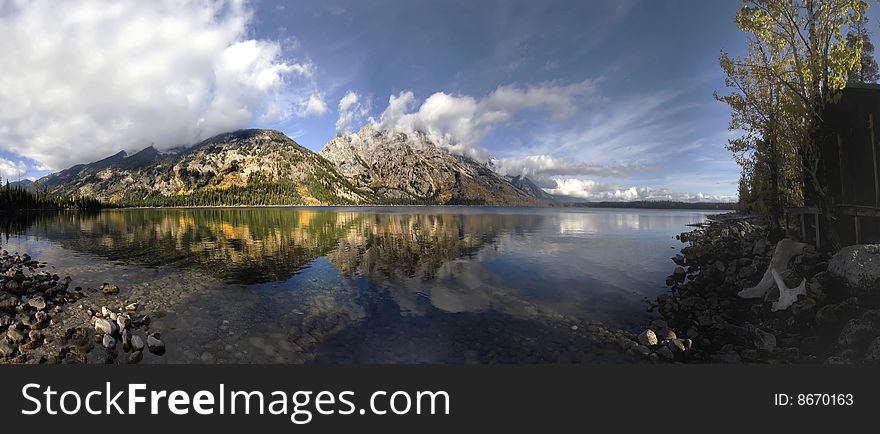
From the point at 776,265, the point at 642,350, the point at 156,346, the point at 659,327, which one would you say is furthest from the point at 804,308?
the point at 156,346

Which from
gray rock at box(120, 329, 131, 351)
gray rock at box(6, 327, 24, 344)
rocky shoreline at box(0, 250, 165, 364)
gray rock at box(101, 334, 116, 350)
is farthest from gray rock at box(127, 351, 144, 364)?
A: gray rock at box(6, 327, 24, 344)

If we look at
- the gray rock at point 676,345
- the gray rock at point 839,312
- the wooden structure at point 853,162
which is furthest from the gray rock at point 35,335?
the wooden structure at point 853,162

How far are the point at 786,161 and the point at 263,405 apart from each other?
159 ft

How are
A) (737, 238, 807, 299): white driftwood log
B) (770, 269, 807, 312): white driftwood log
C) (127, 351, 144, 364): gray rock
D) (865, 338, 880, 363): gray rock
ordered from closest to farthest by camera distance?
1. (865, 338, 880, 363): gray rock
2. (127, 351, 144, 364): gray rock
3. (770, 269, 807, 312): white driftwood log
4. (737, 238, 807, 299): white driftwood log

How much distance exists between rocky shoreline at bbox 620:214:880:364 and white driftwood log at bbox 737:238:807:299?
6 centimetres

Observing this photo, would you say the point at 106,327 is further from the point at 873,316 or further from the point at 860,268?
the point at 860,268

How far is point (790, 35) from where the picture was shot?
19328mm

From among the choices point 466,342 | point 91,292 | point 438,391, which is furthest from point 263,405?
point 91,292

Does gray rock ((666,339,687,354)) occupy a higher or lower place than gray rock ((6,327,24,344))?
lower

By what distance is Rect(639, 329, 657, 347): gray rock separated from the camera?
48.6ft

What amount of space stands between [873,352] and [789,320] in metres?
4.59

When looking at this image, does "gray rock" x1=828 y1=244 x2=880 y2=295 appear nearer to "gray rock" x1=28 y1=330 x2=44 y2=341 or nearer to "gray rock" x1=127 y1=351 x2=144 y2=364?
"gray rock" x1=127 y1=351 x2=144 y2=364

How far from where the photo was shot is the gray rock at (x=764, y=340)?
45.2 ft

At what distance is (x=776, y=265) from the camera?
2053 centimetres
